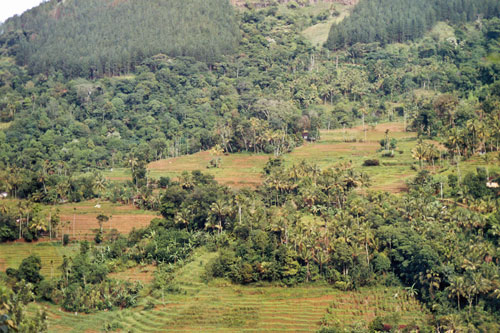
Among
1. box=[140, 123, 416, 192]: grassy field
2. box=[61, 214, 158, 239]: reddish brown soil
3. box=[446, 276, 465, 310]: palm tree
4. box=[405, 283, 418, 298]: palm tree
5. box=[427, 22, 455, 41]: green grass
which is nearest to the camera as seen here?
box=[446, 276, 465, 310]: palm tree

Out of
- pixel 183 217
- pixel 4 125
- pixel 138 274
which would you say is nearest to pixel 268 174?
pixel 183 217

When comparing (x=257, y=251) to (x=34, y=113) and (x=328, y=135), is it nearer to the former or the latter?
(x=328, y=135)

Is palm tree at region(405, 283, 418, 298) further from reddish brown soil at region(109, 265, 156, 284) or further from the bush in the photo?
the bush

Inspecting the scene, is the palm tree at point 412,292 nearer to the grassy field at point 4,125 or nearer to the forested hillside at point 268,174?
the forested hillside at point 268,174

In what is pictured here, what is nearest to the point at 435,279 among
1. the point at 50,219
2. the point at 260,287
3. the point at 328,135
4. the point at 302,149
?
the point at 260,287

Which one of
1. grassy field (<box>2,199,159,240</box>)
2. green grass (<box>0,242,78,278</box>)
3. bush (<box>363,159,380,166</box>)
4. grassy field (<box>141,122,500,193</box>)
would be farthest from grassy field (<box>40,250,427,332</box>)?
bush (<box>363,159,380,166</box>)

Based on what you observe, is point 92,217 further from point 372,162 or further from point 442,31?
point 442,31

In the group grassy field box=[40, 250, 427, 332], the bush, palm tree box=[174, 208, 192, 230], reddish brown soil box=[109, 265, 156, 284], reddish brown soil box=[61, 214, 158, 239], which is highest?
the bush
